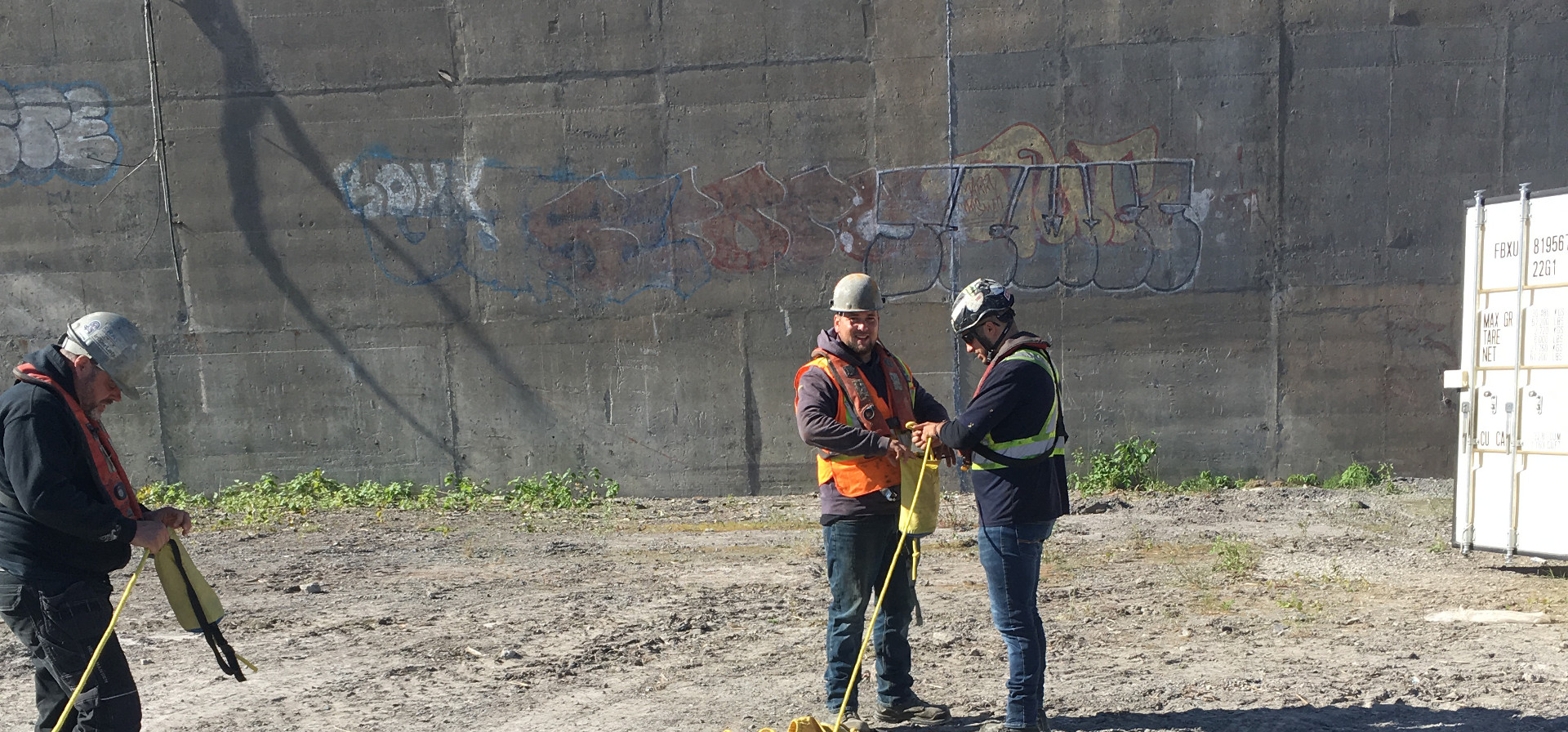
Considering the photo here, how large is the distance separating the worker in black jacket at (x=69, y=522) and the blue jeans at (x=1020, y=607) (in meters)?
3.16

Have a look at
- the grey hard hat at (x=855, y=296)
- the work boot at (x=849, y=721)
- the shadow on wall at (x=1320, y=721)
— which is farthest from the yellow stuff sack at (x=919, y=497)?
the shadow on wall at (x=1320, y=721)

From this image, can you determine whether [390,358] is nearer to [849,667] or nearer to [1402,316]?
[849,667]

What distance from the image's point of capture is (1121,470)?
10422 mm

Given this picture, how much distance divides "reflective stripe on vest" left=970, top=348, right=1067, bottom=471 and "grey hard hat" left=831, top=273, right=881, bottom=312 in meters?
0.65

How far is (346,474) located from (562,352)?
8.15 feet

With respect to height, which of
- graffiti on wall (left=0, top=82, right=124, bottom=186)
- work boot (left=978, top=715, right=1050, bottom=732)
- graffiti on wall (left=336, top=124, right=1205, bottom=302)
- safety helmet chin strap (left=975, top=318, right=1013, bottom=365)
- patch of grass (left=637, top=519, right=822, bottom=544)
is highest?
graffiti on wall (left=0, top=82, right=124, bottom=186)

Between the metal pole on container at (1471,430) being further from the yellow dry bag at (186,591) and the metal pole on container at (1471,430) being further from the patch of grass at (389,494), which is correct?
the yellow dry bag at (186,591)

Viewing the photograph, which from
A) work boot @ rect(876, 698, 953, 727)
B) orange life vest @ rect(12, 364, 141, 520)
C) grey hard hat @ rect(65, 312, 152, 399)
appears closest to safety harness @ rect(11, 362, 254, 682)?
orange life vest @ rect(12, 364, 141, 520)

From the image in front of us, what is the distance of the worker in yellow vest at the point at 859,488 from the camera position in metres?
4.73

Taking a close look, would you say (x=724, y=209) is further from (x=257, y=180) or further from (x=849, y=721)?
(x=849, y=721)

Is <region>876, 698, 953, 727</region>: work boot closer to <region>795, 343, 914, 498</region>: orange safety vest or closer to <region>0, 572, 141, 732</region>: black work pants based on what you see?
<region>795, 343, 914, 498</region>: orange safety vest

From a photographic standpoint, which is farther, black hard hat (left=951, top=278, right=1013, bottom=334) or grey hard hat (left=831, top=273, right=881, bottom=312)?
grey hard hat (left=831, top=273, right=881, bottom=312)

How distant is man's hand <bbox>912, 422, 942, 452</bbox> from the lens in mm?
4613

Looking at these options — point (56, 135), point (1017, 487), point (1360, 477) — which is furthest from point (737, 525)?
point (56, 135)
